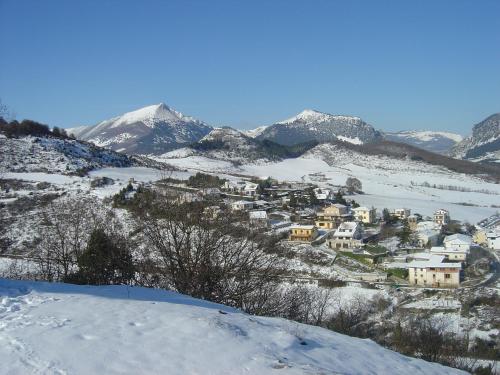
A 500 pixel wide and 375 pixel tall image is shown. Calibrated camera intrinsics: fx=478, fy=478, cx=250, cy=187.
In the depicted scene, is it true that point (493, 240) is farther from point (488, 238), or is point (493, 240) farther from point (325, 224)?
point (325, 224)

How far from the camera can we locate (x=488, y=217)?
55.5 metres

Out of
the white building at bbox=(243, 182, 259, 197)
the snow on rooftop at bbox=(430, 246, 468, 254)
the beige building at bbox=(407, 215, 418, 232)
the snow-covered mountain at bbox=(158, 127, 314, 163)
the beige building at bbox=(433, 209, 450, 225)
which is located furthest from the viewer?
the snow-covered mountain at bbox=(158, 127, 314, 163)

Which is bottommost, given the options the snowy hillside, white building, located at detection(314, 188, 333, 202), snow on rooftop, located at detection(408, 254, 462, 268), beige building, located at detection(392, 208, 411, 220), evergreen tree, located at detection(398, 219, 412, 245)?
snow on rooftop, located at detection(408, 254, 462, 268)

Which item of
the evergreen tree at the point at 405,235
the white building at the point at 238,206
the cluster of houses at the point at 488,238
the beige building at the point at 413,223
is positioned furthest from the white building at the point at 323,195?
the cluster of houses at the point at 488,238

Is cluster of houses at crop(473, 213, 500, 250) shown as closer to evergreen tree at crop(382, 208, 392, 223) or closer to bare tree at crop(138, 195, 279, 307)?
evergreen tree at crop(382, 208, 392, 223)

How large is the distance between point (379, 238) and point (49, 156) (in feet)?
158

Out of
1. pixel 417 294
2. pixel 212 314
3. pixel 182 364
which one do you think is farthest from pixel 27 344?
pixel 417 294

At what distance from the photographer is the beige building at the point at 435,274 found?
2869 cm

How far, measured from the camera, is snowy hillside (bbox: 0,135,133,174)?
61.0 m

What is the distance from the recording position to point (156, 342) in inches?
192

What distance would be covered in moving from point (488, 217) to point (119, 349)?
192 ft

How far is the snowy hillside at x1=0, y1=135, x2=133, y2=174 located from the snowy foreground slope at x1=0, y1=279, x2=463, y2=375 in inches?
2195

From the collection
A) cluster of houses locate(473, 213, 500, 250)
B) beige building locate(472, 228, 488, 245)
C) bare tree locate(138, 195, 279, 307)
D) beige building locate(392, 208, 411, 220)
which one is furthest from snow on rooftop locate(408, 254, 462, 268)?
bare tree locate(138, 195, 279, 307)

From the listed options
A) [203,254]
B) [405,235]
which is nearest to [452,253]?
[405,235]
